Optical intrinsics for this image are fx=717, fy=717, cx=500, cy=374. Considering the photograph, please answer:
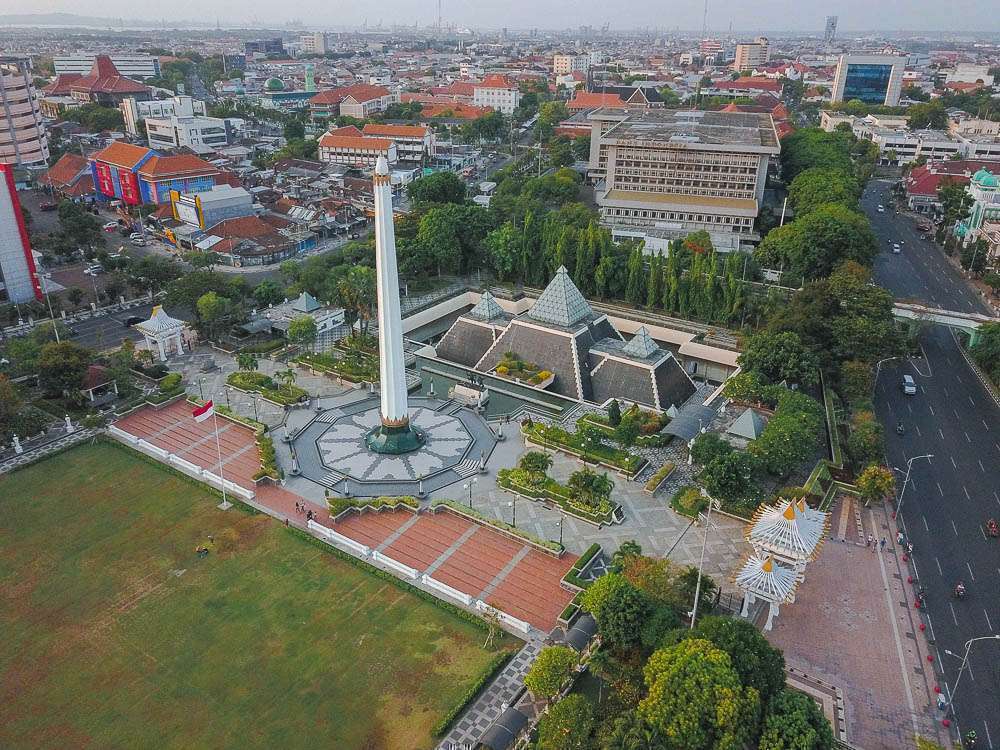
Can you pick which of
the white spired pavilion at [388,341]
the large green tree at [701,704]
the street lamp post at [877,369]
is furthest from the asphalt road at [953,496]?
the white spired pavilion at [388,341]

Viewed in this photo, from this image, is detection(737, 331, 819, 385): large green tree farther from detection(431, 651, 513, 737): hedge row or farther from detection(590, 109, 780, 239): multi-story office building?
detection(590, 109, 780, 239): multi-story office building

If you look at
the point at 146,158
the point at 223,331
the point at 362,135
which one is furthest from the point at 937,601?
the point at 362,135

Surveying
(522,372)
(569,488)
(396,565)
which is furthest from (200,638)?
(522,372)

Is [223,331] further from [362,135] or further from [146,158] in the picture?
[362,135]

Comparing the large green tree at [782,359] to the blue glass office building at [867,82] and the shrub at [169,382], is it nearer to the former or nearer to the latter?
the shrub at [169,382]

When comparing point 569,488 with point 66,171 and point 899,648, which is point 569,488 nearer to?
point 899,648
